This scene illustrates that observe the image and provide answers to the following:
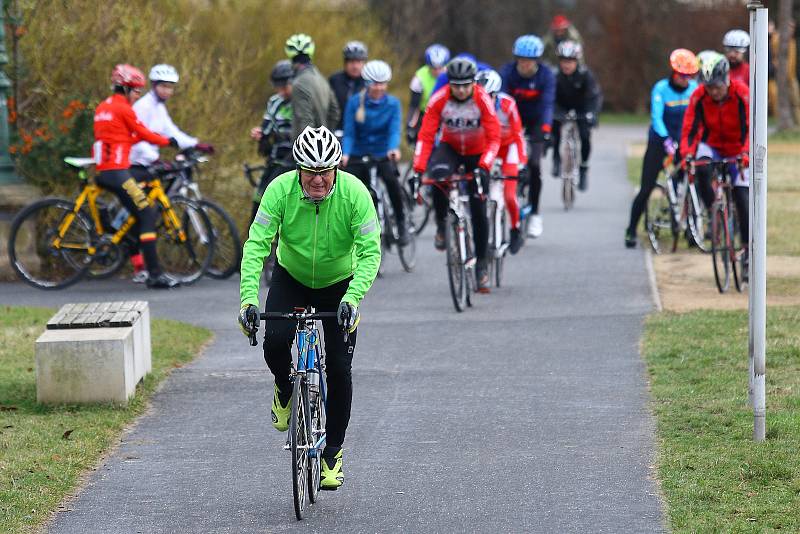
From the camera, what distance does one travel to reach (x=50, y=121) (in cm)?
1456

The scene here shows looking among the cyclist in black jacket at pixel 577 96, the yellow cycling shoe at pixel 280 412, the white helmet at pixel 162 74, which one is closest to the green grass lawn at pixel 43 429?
the yellow cycling shoe at pixel 280 412

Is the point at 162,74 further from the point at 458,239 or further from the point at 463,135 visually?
the point at 458,239

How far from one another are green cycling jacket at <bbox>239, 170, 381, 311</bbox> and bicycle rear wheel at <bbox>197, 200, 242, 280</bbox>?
6582 mm

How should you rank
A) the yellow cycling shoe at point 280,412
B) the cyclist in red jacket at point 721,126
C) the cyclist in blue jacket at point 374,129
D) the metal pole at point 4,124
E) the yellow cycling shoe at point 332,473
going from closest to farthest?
the yellow cycling shoe at point 332,473 < the yellow cycling shoe at point 280,412 < the cyclist in red jacket at point 721,126 < the cyclist in blue jacket at point 374,129 < the metal pole at point 4,124

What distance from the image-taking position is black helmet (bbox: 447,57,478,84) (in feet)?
38.7

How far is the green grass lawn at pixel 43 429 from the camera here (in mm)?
7043

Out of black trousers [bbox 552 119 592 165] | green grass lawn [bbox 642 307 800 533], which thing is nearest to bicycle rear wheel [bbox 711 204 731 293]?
green grass lawn [bbox 642 307 800 533]

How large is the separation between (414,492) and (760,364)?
6.29 feet

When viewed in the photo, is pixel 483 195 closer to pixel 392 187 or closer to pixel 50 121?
pixel 392 187

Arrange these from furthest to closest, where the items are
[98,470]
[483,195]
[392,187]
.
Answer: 1. [392,187]
2. [483,195]
3. [98,470]

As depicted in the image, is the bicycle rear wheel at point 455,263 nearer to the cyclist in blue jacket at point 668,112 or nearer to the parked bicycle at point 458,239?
the parked bicycle at point 458,239

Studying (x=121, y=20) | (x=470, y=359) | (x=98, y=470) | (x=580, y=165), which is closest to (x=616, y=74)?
(x=580, y=165)

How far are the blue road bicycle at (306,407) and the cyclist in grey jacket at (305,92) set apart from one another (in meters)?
6.66

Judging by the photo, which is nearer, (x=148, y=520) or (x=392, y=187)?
(x=148, y=520)
